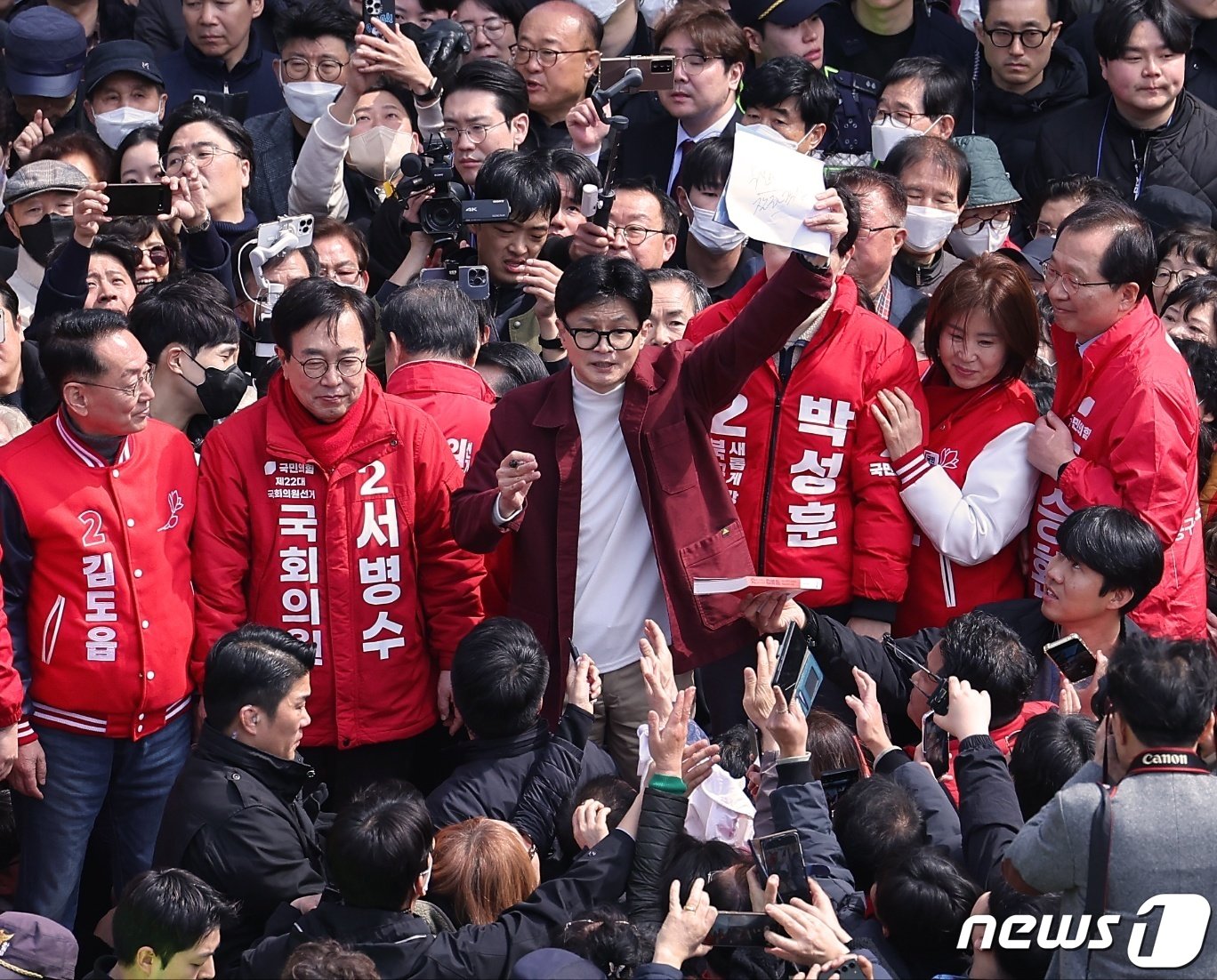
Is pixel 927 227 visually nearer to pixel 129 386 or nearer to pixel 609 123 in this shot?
pixel 609 123

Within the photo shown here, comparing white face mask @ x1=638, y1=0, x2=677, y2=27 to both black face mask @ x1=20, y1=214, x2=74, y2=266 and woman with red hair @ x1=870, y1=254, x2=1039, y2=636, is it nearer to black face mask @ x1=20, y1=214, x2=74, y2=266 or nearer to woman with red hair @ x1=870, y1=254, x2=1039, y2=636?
black face mask @ x1=20, y1=214, x2=74, y2=266

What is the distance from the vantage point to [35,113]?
25.5 ft

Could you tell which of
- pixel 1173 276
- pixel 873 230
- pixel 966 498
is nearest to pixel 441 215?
pixel 873 230

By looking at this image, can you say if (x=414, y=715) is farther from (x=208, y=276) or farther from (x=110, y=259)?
(x=110, y=259)

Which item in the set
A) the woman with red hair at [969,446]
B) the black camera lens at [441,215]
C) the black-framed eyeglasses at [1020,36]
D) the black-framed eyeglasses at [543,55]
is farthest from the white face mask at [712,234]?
the black-framed eyeglasses at [1020,36]

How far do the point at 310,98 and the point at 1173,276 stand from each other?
363 centimetres

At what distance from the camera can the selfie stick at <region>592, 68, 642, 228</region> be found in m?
→ 6.18

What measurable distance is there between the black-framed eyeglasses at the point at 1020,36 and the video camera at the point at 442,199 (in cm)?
295

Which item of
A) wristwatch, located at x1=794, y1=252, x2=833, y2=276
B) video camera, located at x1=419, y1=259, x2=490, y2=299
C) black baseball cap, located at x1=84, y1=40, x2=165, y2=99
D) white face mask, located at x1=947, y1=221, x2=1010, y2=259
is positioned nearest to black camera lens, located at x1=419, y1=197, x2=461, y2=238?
video camera, located at x1=419, y1=259, x2=490, y2=299

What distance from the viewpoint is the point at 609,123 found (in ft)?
21.4

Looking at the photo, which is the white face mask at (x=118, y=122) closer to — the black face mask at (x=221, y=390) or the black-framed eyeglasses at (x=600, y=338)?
the black face mask at (x=221, y=390)

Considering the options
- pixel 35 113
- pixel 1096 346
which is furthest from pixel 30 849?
pixel 35 113

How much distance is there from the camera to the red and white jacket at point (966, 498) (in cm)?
536

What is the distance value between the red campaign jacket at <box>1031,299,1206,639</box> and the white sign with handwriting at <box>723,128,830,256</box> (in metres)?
1.20
